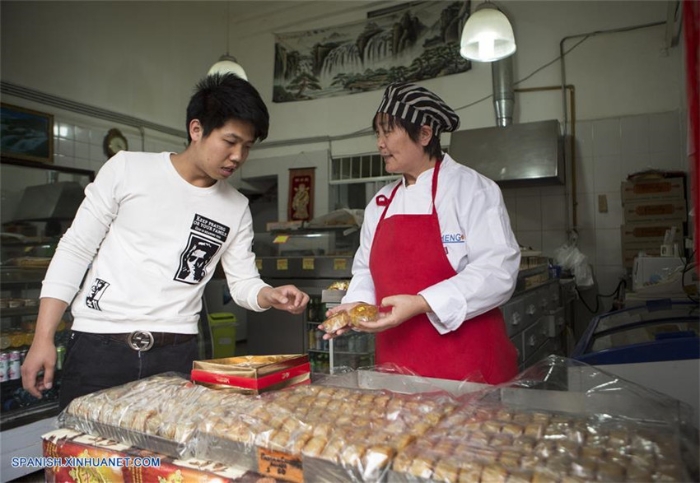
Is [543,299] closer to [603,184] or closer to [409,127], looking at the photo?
[603,184]

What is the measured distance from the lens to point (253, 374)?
1.10 metres

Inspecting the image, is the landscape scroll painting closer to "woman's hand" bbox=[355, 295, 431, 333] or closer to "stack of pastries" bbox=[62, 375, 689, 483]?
"woman's hand" bbox=[355, 295, 431, 333]

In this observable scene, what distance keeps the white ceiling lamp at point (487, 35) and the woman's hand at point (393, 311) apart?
3.24 m

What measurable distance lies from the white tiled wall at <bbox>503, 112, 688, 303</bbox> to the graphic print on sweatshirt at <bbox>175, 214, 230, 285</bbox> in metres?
4.32

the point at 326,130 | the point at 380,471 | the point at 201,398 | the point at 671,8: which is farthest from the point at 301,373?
the point at 326,130

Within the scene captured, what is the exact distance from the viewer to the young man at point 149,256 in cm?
148

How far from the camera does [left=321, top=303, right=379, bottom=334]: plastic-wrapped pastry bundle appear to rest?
127cm

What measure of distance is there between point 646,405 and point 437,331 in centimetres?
71

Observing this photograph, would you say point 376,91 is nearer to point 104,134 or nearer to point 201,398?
point 104,134

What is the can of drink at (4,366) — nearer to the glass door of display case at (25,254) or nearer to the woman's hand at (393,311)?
the glass door of display case at (25,254)

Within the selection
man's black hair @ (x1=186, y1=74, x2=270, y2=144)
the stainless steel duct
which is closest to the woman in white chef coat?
man's black hair @ (x1=186, y1=74, x2=270, y2=144)

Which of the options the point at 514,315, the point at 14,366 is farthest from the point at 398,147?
the point at 14,366

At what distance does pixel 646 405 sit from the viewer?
3.01 feet

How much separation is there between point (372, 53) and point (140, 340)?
18.4ft
